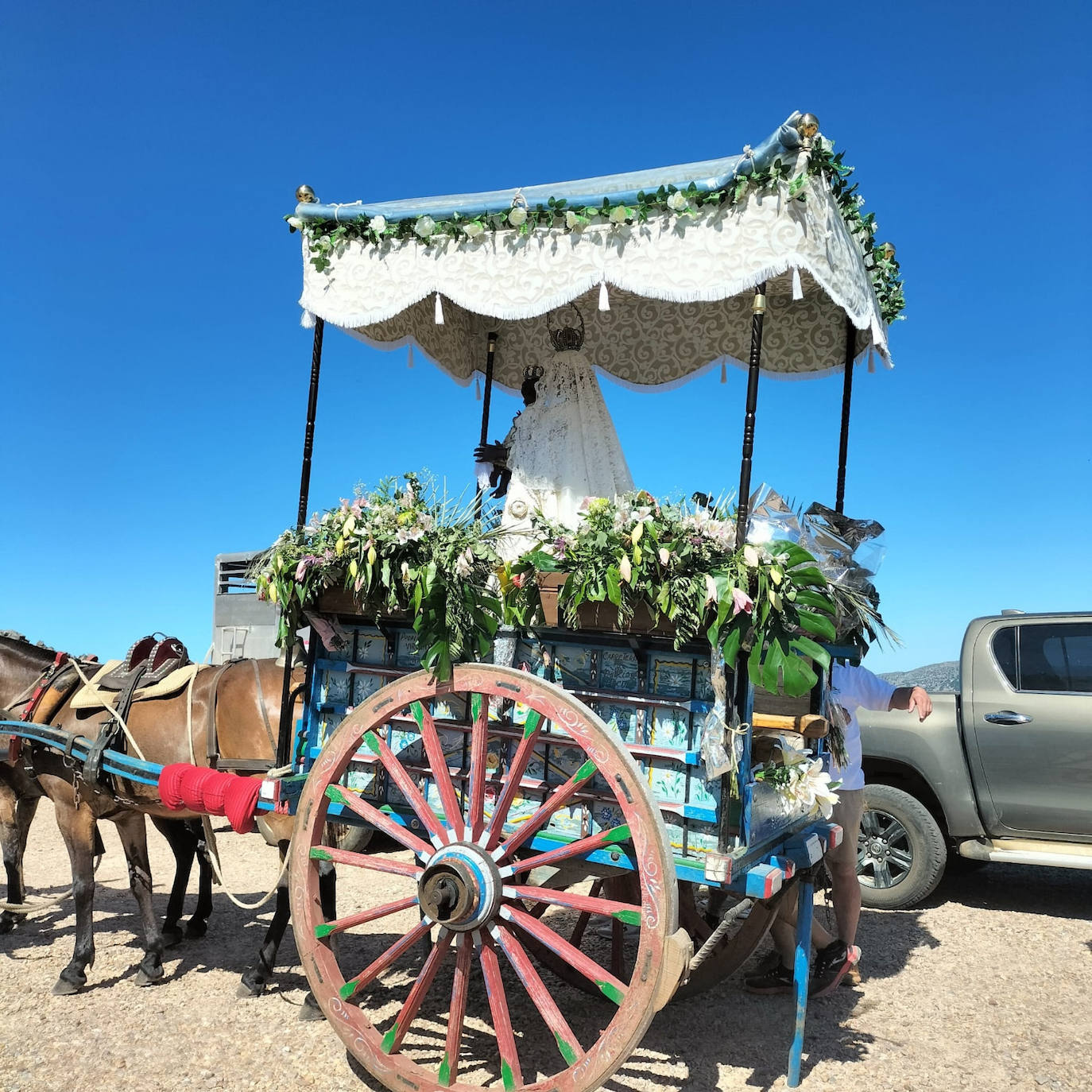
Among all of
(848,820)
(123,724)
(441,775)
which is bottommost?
(848,820)

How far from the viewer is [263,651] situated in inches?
531

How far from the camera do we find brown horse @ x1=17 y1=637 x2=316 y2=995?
15.1 feet

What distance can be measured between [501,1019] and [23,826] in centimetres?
407

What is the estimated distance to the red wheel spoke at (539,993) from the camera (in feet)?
9.16

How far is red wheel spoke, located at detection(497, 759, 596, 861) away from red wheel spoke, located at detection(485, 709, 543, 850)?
0.05 m

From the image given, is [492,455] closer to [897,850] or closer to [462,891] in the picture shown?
[462,891]

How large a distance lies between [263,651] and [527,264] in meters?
11.0

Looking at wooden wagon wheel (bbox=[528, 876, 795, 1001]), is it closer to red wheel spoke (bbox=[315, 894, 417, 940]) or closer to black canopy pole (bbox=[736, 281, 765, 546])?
red wheel spoke (bbox=[315, 894, 417, 940])

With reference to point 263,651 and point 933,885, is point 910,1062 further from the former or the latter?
point 263,651

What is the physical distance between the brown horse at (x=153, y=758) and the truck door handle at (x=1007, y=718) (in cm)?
455

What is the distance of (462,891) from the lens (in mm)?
2914

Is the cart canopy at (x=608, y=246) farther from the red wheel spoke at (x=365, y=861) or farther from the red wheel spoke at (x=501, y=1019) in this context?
the red wheel spoke at (x=501, y=1019)

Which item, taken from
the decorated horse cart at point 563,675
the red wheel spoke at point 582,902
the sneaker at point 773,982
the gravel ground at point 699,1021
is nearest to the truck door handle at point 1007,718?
the gravel ground at point 699,1021

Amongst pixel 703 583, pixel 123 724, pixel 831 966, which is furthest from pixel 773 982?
pixel 123 724
